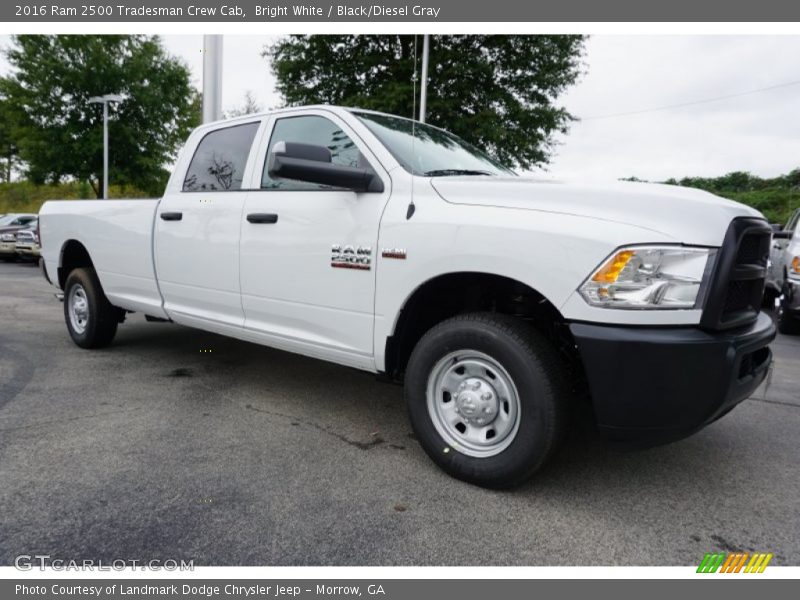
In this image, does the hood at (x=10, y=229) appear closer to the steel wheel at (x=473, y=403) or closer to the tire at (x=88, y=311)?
the tire at (x=88, y=311)

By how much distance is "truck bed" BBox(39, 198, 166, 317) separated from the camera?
4770 millimetres

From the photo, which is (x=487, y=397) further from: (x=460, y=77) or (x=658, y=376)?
(x=460, y=77)

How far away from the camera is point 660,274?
2.41 metres

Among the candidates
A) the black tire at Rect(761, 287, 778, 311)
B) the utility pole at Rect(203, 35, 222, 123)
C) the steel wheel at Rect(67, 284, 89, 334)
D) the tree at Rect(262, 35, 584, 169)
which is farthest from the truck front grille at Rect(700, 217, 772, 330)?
the tree at Rect(262, 35, 584, 169)

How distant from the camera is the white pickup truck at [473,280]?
2.43 metres

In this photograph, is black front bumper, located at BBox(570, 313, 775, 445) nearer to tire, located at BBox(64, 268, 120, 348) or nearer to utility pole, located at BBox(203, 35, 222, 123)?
tire, located at BBox(64, 268, 120, 348)

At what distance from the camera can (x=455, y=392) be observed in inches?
118

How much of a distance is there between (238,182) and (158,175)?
86.4 ft

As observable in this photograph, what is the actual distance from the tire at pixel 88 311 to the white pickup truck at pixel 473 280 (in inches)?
56.7

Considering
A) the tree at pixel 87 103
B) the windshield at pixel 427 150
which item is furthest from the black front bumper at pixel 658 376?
the tree at pixel 87 103

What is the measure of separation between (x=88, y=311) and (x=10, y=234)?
15188mm

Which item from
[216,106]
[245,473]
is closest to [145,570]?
[245,473]

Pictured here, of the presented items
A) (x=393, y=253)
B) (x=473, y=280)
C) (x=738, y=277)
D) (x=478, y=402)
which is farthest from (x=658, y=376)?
(x=393, y=253)

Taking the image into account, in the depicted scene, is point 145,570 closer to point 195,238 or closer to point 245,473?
point 245,473
